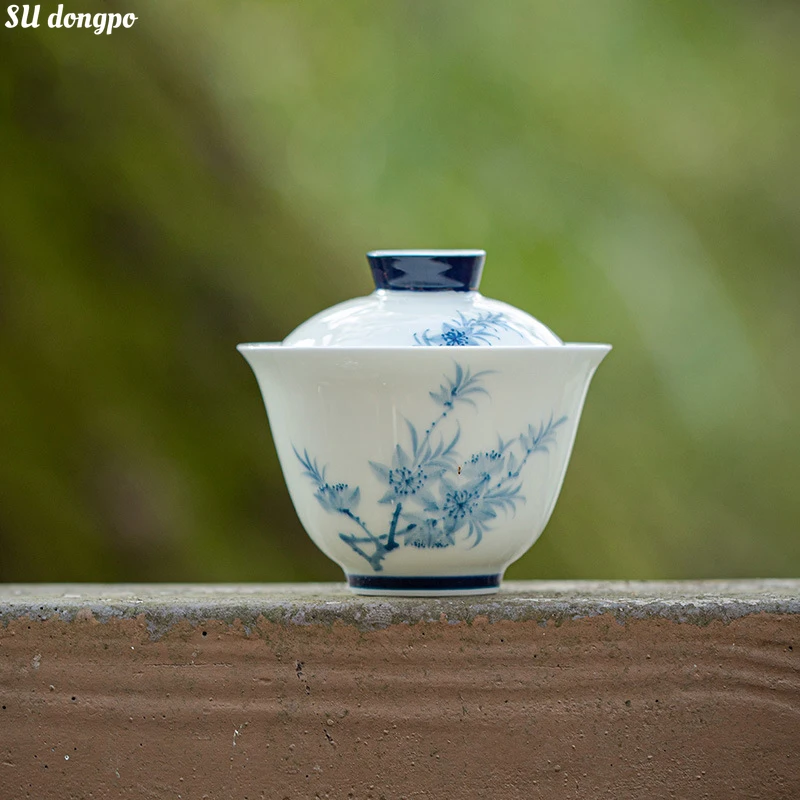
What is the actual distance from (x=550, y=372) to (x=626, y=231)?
1242mm

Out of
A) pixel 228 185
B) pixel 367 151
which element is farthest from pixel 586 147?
pixel 228 185

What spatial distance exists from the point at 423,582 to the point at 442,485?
0.07m

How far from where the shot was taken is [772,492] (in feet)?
6.31

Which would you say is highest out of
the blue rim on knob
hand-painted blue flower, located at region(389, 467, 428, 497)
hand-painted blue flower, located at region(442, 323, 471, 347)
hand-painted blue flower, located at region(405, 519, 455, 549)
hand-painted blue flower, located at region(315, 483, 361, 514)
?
the blue rim on knob

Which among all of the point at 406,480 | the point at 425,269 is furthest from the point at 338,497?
the point at 425,269

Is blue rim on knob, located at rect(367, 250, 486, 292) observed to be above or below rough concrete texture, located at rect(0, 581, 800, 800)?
above

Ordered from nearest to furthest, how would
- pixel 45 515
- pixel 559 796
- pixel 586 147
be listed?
pixel 559 796 < pixel 45 515 < pixel 586 147

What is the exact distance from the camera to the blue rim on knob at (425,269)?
76 cm

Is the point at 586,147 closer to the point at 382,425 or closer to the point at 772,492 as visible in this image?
the point at 772,492

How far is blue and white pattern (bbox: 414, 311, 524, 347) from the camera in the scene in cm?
73

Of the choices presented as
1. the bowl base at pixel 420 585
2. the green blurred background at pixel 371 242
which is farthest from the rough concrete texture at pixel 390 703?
the green blurred background at pixel 371 242

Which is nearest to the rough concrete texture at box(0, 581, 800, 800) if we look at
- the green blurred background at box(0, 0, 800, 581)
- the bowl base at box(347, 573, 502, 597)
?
the bowl base at box(347, 573, 502, 597)

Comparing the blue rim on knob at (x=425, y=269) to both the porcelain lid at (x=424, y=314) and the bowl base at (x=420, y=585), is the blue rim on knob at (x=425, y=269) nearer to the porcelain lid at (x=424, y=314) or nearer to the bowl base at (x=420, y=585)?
the porcelain lid at (x=424, y=314)

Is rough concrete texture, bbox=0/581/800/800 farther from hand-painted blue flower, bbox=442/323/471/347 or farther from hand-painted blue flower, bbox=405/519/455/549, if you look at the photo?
hand-painted blue flower, bbox=442/323/471/347
